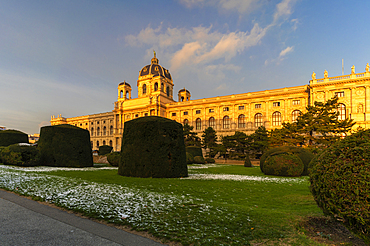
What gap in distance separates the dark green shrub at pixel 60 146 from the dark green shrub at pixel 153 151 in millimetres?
6438

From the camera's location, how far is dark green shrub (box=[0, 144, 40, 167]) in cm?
1390

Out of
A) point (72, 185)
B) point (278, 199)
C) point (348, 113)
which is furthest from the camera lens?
point (348, 113)

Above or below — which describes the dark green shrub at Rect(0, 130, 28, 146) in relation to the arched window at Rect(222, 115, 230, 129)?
below

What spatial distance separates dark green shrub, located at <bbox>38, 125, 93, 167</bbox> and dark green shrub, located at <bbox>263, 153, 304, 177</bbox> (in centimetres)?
1455

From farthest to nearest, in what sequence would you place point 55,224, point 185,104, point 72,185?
point 185,104, point 72,185, point 55,224

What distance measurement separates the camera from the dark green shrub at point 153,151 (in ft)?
35.0

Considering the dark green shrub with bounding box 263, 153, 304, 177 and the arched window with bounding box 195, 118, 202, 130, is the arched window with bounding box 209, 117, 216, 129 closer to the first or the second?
the arched window with bounding box 195, 118, 202, 130

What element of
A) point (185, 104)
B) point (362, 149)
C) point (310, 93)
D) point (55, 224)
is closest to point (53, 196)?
point (55, 224)

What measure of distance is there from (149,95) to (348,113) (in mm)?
51358

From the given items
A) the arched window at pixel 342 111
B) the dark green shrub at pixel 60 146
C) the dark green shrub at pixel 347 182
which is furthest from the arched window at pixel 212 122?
the dark green shrub at pixel 347 182

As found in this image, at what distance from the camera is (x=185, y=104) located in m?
60.8

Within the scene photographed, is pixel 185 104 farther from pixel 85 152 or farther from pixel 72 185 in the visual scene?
pixel 72 185

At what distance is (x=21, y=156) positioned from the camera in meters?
13.9

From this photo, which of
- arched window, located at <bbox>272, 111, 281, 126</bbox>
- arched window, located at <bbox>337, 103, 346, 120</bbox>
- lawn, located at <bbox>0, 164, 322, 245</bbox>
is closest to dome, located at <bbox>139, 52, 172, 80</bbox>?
arched window, located at <bbox>272, 111, 281, 126</bbox>
